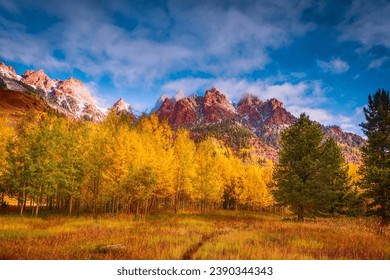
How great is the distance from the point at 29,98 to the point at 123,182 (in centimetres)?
18800

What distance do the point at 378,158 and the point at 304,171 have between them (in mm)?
6393

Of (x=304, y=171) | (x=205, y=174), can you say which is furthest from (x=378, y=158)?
(x=205, y=174)

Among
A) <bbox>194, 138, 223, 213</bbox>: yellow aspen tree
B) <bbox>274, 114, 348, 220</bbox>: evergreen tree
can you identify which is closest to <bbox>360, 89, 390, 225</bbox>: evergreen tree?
<bbox>274, 114, 348, 220</bbox>: evergreen tree

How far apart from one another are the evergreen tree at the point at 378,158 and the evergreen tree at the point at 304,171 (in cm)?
299

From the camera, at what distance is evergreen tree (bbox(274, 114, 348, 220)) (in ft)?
72.3

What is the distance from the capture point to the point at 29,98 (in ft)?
559

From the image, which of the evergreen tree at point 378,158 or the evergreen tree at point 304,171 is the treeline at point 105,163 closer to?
the evergreen tree at point 304,171

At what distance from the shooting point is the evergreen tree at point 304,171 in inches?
868

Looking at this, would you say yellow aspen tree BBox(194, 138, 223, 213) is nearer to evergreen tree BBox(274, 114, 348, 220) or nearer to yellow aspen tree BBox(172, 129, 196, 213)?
yellow aspen tree BBox(172, 129, 196, 213)

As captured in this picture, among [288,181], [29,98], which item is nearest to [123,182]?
[288,181]

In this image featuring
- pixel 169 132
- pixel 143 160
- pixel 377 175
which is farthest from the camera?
pixel 169 132

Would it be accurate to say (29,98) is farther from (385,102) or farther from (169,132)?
(385,102)

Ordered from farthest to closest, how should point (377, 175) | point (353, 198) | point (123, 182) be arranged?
point (353, 198)
point (123, 182)
point (377, 175)

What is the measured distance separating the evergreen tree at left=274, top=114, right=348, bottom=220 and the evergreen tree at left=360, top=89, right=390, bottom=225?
2.99 m
